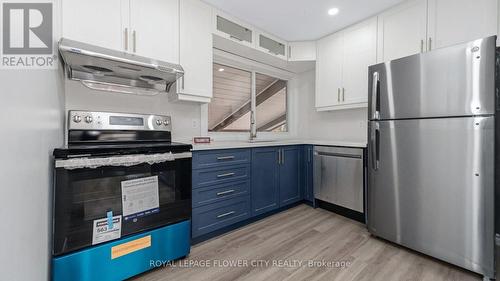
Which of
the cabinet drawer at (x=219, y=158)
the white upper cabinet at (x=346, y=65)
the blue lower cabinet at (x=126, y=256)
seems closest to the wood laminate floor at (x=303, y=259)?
the blue lower cabinet at (x=126, y=256)

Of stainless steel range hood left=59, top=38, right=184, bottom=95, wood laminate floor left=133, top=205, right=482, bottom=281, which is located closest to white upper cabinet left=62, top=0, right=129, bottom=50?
stainless steel range hood left=59, top=38, right=184, bottom=95

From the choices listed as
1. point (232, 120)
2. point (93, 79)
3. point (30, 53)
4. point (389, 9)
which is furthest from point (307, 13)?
point (30, 53)

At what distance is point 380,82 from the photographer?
2.01 m

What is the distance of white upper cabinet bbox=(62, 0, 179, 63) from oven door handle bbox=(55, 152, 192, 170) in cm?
93

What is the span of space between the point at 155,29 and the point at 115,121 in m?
0.88

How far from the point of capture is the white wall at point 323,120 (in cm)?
297

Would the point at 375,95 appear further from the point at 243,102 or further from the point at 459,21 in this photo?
the point at 243,102

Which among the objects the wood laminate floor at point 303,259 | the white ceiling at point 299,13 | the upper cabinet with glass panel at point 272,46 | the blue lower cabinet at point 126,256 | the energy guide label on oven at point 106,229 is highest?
the white ceiling at point 299,13

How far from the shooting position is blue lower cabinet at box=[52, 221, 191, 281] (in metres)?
1.25

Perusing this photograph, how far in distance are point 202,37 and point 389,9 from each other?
202 centimetres

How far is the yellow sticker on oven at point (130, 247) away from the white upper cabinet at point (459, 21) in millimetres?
2941

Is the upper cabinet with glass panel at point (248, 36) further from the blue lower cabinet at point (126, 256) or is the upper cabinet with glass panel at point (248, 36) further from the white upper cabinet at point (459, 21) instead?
the blue lower cabinet at point (126, 256)

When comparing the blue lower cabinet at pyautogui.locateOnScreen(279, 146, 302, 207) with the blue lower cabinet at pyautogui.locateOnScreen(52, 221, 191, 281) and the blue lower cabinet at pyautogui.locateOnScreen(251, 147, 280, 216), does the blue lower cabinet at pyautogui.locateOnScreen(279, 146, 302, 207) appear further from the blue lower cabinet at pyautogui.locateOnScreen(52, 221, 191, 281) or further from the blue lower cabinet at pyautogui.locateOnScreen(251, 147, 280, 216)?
the blue lower cabinet at pyautogui.locateOnScreen(52, 221, 191, 281)

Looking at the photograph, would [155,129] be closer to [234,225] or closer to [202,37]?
[202,37]
